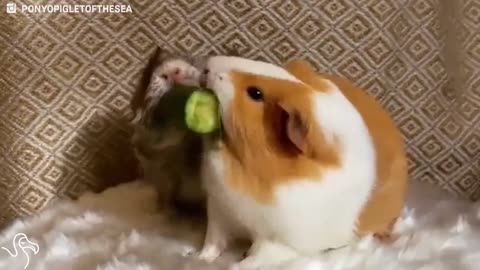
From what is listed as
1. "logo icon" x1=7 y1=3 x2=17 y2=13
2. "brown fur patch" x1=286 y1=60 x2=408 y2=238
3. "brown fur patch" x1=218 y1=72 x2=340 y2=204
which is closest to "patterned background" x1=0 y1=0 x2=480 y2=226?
"logo icon" x1=7 y1=3 x2=17 y2=13

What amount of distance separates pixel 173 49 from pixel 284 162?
0.29m

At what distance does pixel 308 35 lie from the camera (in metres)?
1.15

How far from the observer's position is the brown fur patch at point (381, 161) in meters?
0.99

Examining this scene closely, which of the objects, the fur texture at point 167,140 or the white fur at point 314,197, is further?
the fur texture at point 167,140

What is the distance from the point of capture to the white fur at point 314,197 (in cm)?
91

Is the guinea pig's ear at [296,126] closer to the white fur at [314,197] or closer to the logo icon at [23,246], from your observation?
the white fur at [314,197]

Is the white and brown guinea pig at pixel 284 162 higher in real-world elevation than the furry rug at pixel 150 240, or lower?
higher

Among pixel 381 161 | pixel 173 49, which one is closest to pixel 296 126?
pixel 381 161

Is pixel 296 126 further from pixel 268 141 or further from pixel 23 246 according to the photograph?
pixel 23 246

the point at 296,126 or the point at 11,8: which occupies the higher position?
the point at 11,8

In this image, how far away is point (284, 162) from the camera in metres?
0.91

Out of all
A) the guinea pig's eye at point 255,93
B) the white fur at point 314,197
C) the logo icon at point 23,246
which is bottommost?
the logo icon at point 23,246

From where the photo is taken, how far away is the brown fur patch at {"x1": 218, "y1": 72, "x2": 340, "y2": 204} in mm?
907

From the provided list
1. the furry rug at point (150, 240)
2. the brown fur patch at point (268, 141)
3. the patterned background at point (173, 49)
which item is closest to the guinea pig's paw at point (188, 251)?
the furry rug at point (150, 240)
